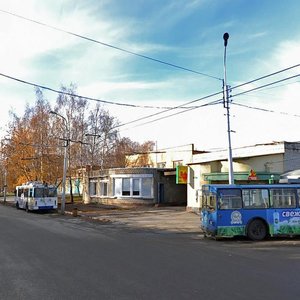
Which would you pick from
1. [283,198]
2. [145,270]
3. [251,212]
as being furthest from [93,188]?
[145,270]

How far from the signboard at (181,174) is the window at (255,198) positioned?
17.6 metres

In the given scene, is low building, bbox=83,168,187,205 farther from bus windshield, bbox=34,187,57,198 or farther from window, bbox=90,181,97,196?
bus windshield, bbox=34,187,57,198

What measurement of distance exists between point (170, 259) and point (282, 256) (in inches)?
143

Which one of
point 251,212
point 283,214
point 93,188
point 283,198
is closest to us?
point 251,212

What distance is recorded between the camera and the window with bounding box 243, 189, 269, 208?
18.5 meters

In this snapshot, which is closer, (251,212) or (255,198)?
(251,212)

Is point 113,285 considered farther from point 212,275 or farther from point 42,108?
point 42,108

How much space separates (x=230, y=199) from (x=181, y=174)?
17892 mm

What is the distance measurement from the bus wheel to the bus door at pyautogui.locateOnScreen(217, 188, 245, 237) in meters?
0.32

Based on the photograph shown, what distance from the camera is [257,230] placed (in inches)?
723

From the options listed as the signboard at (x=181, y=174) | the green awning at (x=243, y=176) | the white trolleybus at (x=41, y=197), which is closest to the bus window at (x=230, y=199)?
the green awning at (x=243, y=176)

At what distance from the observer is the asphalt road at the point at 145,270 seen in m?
7.72

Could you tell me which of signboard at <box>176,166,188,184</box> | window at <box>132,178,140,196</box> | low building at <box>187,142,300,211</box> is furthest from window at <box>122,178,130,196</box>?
low building at <box>187,142,300,211</box>

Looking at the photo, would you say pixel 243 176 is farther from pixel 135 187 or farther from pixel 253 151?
pixel 135 187
